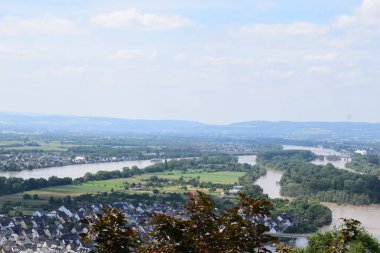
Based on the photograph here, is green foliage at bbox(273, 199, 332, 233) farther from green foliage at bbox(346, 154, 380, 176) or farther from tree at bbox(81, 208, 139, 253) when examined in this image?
green foliage at bbox(346, 154, 380, 176)

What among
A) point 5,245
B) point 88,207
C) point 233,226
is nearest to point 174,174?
point 88,207

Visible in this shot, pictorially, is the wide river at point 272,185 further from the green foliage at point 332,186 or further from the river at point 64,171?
the green foliage at point 332,186

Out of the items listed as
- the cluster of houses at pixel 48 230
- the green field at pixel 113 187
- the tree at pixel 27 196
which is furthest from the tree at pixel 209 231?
the tree at pixel 27 196

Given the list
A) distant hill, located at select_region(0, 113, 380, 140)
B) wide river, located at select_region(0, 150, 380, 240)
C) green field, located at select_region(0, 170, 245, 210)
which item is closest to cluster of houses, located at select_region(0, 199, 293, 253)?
wide river, located at select_region(0, 150, 380, 240)

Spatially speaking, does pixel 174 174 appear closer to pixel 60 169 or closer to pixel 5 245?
pixel 60 169

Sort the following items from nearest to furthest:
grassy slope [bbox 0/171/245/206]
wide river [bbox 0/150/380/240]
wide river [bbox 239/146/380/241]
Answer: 1. wide river [bbox 239/146/380/241]
2. wide river [bbox 0/150/380/240]
3. grassy slope [bbox 0/171/245/206]

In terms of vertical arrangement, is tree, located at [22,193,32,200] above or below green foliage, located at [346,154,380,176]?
above

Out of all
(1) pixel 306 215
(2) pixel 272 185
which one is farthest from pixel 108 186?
(1) pixel 306 215
